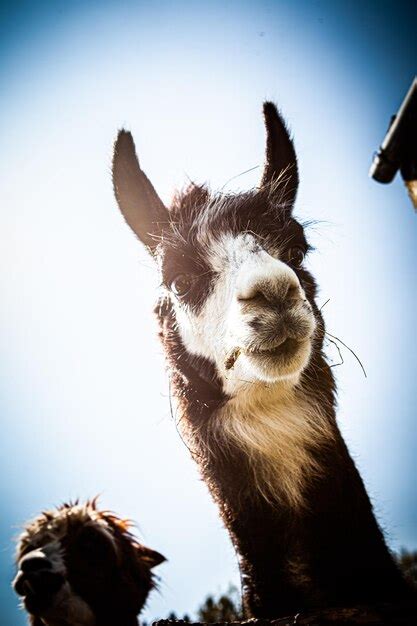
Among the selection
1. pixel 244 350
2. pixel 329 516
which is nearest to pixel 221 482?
pixel 329 516

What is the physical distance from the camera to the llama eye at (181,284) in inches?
106

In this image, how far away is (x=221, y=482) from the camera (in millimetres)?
2568

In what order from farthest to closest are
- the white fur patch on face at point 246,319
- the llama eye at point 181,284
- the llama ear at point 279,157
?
the llama ear at point 279,157 → the llama eye at point 181,284 → the white fur patch on face at point 246,319

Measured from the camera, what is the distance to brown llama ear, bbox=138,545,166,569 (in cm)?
339

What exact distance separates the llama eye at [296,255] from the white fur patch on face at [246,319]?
0.33 metres

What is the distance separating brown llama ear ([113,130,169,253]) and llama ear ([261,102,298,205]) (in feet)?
2.86

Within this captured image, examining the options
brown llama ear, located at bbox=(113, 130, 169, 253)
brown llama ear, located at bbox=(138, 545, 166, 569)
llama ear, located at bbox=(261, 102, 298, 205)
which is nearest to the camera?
brown llama ear, located at bbox=(113, 130, 169, 253)

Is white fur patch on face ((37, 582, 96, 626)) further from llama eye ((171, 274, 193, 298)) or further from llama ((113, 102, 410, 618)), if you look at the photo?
llama eye ((171, 274, 193, 298))

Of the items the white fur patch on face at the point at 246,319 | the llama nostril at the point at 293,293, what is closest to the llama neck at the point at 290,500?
the white fur patch on face at the point at 246,319

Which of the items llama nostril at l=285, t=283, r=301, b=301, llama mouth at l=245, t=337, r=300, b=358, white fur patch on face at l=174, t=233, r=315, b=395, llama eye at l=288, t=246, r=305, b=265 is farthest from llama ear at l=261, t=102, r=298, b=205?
llama mouth at l=245, t=337, r=300, b=358

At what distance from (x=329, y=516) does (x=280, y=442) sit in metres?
0.48

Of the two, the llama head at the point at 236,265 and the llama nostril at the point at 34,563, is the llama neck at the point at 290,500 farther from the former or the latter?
the llama nostril at the point at 34,563

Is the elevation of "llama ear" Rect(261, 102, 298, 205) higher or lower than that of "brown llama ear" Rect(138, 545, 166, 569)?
higher

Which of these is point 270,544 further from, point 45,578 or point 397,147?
point 397,147
